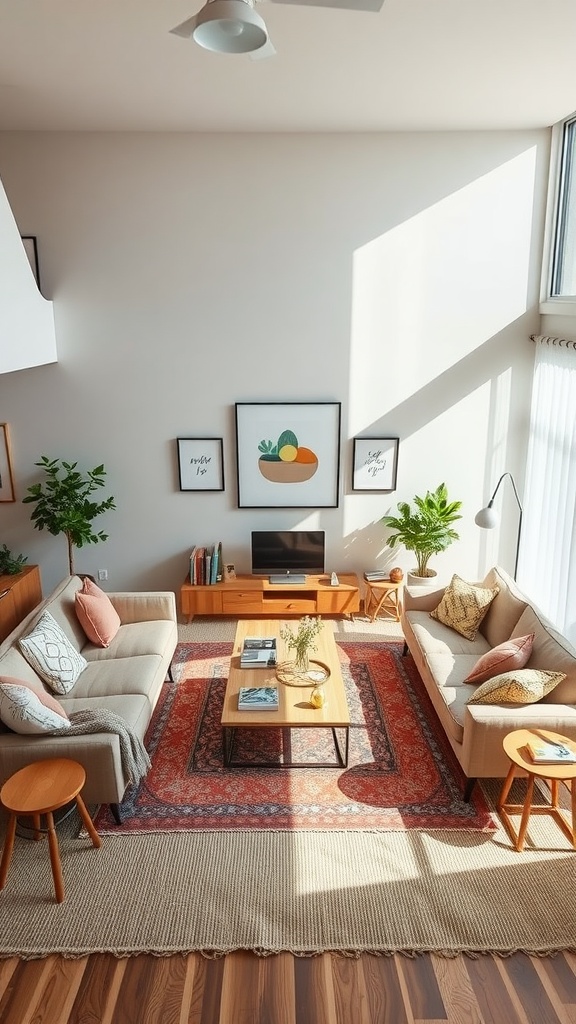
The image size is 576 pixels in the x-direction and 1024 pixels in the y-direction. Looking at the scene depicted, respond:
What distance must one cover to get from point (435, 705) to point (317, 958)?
190 cm

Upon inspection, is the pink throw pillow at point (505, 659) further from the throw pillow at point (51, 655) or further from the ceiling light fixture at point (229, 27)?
the ceiling light fixture at point (229, 27)

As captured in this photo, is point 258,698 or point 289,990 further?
point 258,698

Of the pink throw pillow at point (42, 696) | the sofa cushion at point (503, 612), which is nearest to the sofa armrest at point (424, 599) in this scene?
the sofa cushion at point (503, 612)

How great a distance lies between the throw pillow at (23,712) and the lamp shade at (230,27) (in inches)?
124

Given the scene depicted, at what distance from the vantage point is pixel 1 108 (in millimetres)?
5215

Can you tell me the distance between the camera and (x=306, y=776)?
14.4 ft

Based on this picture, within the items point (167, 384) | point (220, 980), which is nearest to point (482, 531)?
point (167, 384)

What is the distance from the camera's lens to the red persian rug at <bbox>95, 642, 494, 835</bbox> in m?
4.03

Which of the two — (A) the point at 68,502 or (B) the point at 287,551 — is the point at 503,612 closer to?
(B) the point at 287,551

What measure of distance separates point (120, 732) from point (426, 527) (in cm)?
330

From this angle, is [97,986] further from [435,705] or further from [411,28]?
[411,28]

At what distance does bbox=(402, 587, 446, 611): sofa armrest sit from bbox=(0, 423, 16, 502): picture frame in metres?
3.64

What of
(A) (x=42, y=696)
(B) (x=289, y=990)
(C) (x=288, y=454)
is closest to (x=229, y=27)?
(A) (x=42, y=696)

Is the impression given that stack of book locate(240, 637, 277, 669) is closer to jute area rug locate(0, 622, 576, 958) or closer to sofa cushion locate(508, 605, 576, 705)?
jute area rug locate(0, 622, 576, 958)
